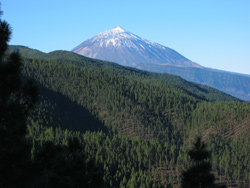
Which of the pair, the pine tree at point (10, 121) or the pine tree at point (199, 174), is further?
the pine tree at point (199, 174)

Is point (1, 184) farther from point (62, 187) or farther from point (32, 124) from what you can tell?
point (32, 124)

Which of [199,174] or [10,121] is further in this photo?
[199,174]

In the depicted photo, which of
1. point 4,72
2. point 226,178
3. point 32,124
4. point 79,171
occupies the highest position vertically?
point 4,72

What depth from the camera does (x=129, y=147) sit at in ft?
582

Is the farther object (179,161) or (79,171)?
(179,161)

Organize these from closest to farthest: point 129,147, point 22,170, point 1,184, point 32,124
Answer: point 1,184 → point 22,170 → point 129,147 → point 32,124

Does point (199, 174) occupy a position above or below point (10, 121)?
below

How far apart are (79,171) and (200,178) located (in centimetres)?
1090

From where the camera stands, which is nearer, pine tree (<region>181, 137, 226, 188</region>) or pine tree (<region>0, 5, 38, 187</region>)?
pine tree (<region>0, 5, 38, 187</region>)

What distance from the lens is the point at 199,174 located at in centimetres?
2200

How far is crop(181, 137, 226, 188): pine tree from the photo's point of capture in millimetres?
21766

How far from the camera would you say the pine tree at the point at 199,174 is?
21.8 metres

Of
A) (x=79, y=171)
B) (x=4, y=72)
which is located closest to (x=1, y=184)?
(x=79, y=171)

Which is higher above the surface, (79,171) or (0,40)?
(0,40)
